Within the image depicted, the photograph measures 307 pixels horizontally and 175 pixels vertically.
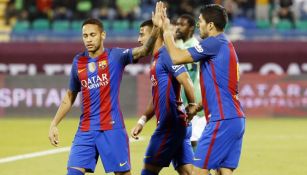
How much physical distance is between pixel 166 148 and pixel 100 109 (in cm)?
107

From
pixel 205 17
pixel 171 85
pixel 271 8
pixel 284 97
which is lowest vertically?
pixel 284 97

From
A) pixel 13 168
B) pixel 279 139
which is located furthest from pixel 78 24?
pixel 13 168

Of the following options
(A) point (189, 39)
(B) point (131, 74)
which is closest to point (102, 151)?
(A) point (189, 39)

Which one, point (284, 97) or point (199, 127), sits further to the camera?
point (284, 97)

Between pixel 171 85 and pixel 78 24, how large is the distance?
16.0 meters

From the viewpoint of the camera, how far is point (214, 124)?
330 inches

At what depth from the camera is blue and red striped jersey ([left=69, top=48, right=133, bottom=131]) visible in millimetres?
8828

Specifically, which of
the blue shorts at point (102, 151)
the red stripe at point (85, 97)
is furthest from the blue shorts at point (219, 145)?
the red stripe at point (85, 97)

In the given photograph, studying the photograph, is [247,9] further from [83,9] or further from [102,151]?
[102,151]

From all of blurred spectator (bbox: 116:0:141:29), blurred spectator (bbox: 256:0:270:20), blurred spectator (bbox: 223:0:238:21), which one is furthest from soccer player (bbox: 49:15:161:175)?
blurred spectator (bbox: 256:0:270:20)

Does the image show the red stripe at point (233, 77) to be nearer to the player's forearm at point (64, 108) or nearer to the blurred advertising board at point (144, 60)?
the player's forearm at point (64, 108)

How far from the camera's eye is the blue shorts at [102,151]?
872 cm

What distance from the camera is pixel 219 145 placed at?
27.3 ft

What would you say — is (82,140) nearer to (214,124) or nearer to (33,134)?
(214,124)
